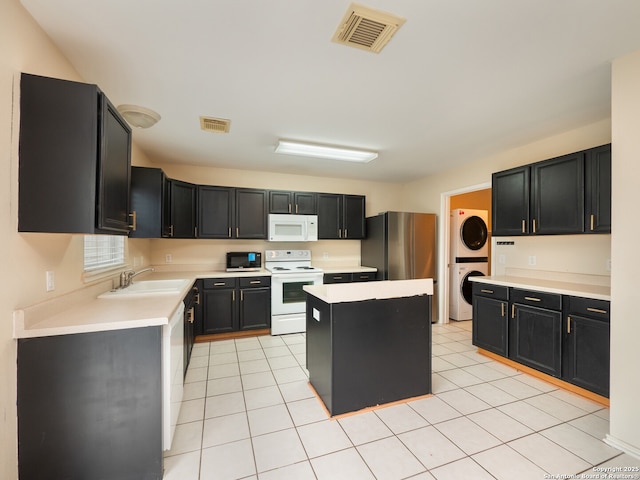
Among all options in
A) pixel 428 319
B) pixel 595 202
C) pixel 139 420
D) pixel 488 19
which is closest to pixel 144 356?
pixel 139 420

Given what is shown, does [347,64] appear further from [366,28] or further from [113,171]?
[113,171]

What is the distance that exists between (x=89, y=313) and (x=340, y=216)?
364cm

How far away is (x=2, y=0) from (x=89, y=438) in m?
2.17

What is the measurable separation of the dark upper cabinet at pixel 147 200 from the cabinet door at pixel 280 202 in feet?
5.53

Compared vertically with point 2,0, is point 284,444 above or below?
below

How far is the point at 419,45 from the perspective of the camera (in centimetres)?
165

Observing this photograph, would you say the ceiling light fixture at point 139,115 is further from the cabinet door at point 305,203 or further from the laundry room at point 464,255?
the laundry room at point 464,255

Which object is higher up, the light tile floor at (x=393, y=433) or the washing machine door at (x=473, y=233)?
the washing machine door at (x=473, y=233)

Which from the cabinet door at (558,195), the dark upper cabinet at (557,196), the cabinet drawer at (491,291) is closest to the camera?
the dark upper cabinet at (557,196)

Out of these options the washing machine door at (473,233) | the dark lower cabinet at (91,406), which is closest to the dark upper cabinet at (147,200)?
the dark lower cabinet at (91,406)

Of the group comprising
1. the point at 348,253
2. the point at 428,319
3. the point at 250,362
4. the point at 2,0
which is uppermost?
the point at 2,0

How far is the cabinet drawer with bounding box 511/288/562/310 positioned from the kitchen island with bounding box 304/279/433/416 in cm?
118

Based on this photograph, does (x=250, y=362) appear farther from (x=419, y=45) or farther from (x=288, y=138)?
(x=419, y=45)

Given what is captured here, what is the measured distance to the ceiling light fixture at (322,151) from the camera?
10.3 feet
